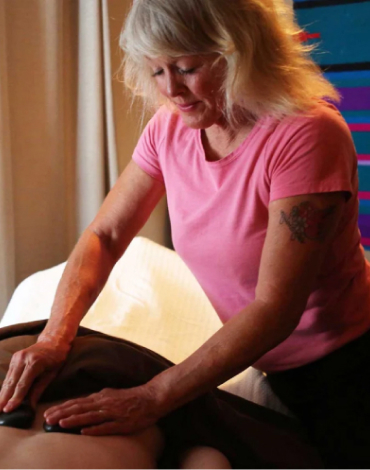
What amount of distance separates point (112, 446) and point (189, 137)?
0.68 m

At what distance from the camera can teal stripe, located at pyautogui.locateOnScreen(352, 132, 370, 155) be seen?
2.30 meters

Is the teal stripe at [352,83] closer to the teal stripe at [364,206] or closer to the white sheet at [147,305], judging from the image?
the teal stripe at [364,206]

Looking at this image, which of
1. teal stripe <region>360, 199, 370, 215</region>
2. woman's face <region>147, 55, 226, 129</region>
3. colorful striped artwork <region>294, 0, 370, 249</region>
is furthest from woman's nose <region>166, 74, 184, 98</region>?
teal stripe <region>360, 199, 370, 215</region>

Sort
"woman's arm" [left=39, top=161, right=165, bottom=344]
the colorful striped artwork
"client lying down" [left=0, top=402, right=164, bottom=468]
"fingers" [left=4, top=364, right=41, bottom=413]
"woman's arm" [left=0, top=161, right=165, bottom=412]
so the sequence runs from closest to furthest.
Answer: "client lying down" [left=0, top=402, right=164, bottom=468] → "fingers" [left=4, top=364, right=41, bottom=413] → "woman's arm" [left=0, top=161, right=165, bottom=412] → "woman's arm" [left=39, top=161, right=165, bottom=344] → the colorful striped artwork

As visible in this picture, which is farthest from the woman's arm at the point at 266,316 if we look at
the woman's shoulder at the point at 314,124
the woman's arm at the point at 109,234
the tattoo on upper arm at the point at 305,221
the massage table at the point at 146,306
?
the massage table at the point at 146,306

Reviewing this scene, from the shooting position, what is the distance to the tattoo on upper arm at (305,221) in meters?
1.06

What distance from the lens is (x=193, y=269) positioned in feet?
4.49

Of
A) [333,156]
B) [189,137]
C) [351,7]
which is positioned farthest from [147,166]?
[351,7]

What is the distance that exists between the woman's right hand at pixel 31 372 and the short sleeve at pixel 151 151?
477 mm

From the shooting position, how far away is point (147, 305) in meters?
1.93

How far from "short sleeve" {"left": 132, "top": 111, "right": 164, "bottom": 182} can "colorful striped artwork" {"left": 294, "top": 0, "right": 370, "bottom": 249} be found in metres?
1.09

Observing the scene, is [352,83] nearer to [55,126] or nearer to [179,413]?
[55,126]

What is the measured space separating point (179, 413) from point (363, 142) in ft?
5.07

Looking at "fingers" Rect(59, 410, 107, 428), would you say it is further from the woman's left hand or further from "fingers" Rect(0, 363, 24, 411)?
"fingers" Rect(0, 363, 24, 411)
